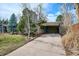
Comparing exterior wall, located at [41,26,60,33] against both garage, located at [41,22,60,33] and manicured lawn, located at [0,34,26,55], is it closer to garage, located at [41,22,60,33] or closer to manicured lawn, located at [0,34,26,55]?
garage, located at [41,22,60,33]

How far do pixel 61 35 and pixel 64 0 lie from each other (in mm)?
508

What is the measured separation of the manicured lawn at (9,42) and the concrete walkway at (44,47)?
0.24 feet

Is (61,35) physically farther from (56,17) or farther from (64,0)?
(64,0)

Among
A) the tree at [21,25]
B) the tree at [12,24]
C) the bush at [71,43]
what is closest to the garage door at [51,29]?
the bush at [71,43]

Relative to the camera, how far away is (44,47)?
3.18 meters

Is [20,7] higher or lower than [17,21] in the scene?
higher

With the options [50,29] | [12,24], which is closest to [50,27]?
[50,29]

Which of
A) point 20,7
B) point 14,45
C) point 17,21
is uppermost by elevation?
point 20,7

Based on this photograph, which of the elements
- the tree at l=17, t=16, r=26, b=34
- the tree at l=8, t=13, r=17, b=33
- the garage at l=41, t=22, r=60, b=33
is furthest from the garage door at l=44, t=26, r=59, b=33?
the tree at l=8, t=13, r=17, b=33

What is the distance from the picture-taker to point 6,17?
3.18 m

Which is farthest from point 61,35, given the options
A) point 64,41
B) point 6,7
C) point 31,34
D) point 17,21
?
point 6,7

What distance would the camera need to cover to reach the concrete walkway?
10.3 feet

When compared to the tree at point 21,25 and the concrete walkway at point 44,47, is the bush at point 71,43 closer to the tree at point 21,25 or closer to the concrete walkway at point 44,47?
the concrete walkway at point 44,47

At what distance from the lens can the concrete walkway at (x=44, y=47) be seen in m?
3.13
